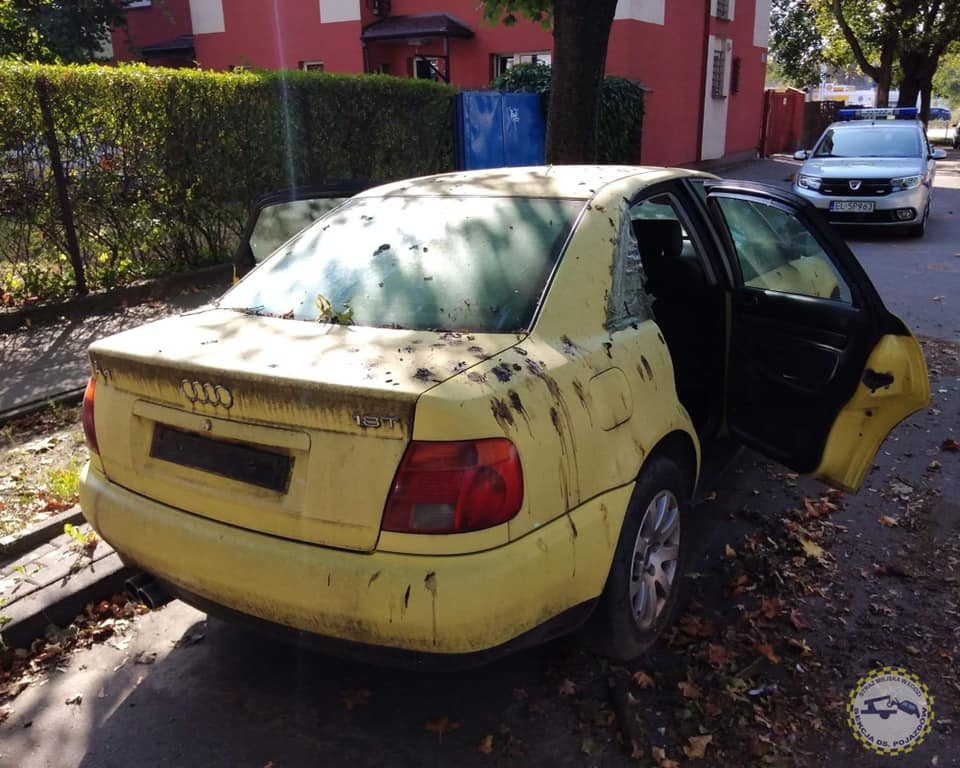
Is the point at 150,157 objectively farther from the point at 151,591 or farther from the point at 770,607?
the point at 770,607

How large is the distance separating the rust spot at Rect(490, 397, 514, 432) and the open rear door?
181cm

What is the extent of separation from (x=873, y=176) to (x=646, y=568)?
10797 millimetres

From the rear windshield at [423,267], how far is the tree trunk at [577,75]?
167 inches

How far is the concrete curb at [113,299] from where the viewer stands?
6984 millimetres

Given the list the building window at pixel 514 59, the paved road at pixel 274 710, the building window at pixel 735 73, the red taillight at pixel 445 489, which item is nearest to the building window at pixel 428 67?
the building window at pixel 514 59

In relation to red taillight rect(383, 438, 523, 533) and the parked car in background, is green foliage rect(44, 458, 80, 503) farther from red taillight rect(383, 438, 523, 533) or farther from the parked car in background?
the parked car in background

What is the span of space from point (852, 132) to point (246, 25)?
1593 cm

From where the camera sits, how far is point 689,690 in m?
2.82

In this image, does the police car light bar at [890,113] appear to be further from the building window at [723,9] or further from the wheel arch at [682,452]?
the wheel arch at [682,452]

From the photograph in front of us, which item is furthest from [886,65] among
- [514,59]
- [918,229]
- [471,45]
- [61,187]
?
[61,187]

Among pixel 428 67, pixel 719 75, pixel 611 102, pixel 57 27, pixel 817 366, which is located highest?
pixel 57 27

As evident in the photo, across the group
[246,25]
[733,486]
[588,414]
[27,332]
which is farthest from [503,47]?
[588,414]

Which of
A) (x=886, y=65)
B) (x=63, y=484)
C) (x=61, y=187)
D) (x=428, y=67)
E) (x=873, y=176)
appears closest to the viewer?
(x=63, y=484)

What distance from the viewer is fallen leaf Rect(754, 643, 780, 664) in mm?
2991
